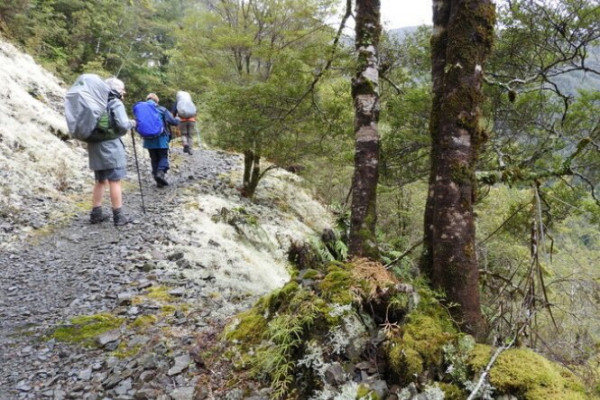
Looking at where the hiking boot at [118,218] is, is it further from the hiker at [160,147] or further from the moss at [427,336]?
the moss at [427,336]

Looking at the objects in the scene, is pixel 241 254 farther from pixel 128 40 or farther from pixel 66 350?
pixel 128 40

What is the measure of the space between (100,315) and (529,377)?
3777 millimetres

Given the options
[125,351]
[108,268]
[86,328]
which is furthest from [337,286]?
[108,268]

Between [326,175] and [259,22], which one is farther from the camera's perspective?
[326,175]

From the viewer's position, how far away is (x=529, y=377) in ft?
7.55

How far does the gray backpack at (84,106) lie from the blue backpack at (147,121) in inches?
104

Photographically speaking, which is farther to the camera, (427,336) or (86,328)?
(86,328)

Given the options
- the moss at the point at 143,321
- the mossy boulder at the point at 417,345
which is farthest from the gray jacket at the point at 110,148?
the mossy boulder at the point at 417,345

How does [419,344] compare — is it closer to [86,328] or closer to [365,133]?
[365,133]

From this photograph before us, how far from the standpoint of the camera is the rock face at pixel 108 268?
3027 mm

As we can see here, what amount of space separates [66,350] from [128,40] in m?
23.8

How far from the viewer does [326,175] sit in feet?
46.2

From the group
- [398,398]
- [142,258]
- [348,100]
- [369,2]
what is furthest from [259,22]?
[398,398]

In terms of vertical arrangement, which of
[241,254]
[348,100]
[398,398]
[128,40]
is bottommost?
[241,254]
